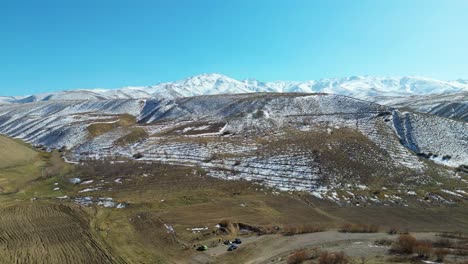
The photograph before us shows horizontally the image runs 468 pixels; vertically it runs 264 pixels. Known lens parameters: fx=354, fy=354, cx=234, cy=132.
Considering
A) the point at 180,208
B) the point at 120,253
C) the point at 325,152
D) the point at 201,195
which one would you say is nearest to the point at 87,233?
the point at 120,253

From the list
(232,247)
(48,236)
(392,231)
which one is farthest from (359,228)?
(48,236)

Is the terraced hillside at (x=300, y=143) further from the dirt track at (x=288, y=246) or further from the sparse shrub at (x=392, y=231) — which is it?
the dirt track at (x=288, y=246)

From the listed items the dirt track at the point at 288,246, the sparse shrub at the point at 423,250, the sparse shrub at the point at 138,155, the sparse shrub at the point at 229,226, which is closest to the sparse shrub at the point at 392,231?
the dirt track at the point at 288,246

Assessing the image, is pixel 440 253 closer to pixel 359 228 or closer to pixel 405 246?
pixel 405 246

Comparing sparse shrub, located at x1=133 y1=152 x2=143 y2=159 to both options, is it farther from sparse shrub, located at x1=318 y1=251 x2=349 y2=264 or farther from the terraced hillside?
sparse shrub, located at x1=318 y1=251 x2=349 y2=264

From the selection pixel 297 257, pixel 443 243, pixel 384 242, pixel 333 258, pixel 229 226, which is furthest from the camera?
pixel 229 226

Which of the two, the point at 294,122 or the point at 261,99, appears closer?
the point at 294,122

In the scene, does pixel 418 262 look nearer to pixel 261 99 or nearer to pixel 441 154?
pixel 441 154
